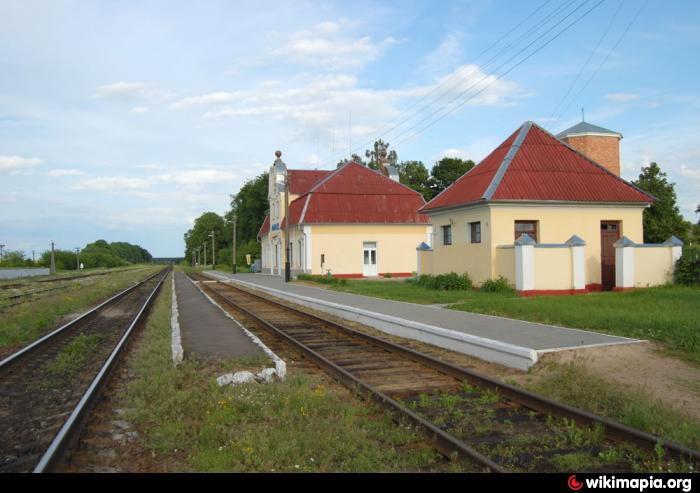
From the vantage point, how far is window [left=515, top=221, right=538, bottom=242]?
67.7 feet

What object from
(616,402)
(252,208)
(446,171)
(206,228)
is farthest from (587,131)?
(206,228)

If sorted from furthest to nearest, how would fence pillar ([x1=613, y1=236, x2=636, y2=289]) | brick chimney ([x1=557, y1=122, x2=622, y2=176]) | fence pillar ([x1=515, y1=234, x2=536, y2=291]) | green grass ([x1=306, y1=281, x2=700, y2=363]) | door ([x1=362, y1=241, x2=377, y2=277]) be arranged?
door ([x1=362, y1=241, x2=377, y2=277]) → brick chimney ([x1=557, y1=122, x2=622, y2=176]) → fence pillar ([x1=613, y1=236, x2=636, y2=289]) → fence pillar ([x1=515, y1=234, x2=536, y2=291]) → green grass ([x1=306, y1=281, x2=700, y2=363])

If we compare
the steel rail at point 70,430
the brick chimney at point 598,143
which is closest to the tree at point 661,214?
the brick chimney at point 598,143

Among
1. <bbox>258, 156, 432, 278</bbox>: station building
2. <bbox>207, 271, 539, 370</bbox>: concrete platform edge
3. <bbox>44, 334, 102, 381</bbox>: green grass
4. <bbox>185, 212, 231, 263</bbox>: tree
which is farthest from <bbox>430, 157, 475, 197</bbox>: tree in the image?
<bbox>185, 212, 231, 263</bbox>: tree

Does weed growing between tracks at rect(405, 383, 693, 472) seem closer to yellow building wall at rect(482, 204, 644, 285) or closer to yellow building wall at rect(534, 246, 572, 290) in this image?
yellow building wall at rect(534, 246, 572, 290)

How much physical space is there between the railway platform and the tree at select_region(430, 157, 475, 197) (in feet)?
165

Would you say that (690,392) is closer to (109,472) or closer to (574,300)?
(109,472)

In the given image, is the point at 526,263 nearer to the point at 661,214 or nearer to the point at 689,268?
the point at 689,268

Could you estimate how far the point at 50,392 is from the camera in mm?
8203

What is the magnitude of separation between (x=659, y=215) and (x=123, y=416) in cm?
3669

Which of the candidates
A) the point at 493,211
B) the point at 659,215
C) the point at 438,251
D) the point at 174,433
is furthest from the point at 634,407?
the point at 659,215

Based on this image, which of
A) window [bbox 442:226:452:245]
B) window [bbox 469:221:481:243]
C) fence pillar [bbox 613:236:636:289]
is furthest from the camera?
window [bbox 442:226:452:245]

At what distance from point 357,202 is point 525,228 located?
21423 mm

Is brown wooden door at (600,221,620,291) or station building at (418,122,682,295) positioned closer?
station building at (418,122,682,295)
